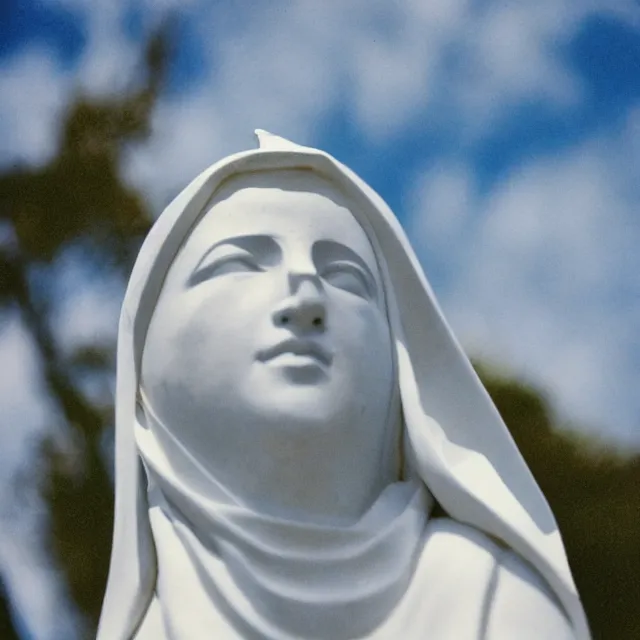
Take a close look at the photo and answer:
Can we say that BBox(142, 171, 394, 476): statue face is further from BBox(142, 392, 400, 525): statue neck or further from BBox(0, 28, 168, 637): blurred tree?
BBox(0, 28, 168, 637): blurred tree

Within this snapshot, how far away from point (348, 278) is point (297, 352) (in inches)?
7.3

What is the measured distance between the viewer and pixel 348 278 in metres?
1.71

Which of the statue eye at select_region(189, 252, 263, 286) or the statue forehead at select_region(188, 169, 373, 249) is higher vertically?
the statue forehead at select_region(188, 169, 373, 249)

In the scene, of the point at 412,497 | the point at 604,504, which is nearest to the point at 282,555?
the point at 412,497

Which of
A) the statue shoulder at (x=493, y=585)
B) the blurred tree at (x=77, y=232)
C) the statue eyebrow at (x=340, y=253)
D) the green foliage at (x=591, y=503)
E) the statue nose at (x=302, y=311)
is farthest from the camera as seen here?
the blurred tree at (x=77, y=232)

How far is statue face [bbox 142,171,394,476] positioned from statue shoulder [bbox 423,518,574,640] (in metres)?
0.20


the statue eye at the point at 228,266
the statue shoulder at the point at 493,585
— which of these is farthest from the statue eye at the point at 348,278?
the statue shoulder at the point at 493,585

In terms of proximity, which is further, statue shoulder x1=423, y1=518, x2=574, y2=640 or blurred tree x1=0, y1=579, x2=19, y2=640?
blurred tree x1=0, y1=579, x2=19, y2=640

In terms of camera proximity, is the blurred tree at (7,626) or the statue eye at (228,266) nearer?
the statue eye at (228,266)

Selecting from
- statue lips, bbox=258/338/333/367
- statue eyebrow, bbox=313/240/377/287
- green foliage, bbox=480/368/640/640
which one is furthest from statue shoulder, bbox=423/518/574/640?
green foliage, bbox=480/368/640/640

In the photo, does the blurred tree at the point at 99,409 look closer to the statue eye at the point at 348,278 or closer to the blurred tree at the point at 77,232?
the blurred tree at the point at 77,232

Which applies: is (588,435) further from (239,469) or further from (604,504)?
(239,469)

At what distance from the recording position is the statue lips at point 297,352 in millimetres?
1576

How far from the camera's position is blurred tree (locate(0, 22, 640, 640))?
2658 millimetres
